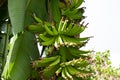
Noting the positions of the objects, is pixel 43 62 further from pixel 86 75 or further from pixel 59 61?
pixel 86 75

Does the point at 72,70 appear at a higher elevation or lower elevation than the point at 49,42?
lower

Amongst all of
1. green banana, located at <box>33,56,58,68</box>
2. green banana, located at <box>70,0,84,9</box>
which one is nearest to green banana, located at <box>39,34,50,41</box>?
green banana, located at <box>33,56,58,68</box>

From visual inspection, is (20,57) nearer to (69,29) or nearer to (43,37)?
(43,37)

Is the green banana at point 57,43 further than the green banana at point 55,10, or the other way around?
the green banana at point 55,10

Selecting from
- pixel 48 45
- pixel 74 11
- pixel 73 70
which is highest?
pixel 74 11

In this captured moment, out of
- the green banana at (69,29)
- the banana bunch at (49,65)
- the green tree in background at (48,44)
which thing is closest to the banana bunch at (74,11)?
the green tree in background at (48,44)

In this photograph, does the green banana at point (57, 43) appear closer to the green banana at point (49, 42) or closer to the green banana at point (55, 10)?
the green banana at point (49, 42)

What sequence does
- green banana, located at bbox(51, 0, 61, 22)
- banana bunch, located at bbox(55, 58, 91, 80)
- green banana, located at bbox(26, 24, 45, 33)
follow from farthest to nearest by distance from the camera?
1. green banana, located at bbox(51, 0, 61, 22)
2. green banana, located at bbox(26, 24, 45, 33)
3. banana bunch, located at bbox(55, 58, 91, 80)

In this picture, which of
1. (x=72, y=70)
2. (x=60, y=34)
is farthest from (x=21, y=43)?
(x=72, y=70)

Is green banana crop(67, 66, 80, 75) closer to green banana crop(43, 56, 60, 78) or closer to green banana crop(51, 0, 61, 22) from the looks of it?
green banana crop(43, 56, 60, 78)
